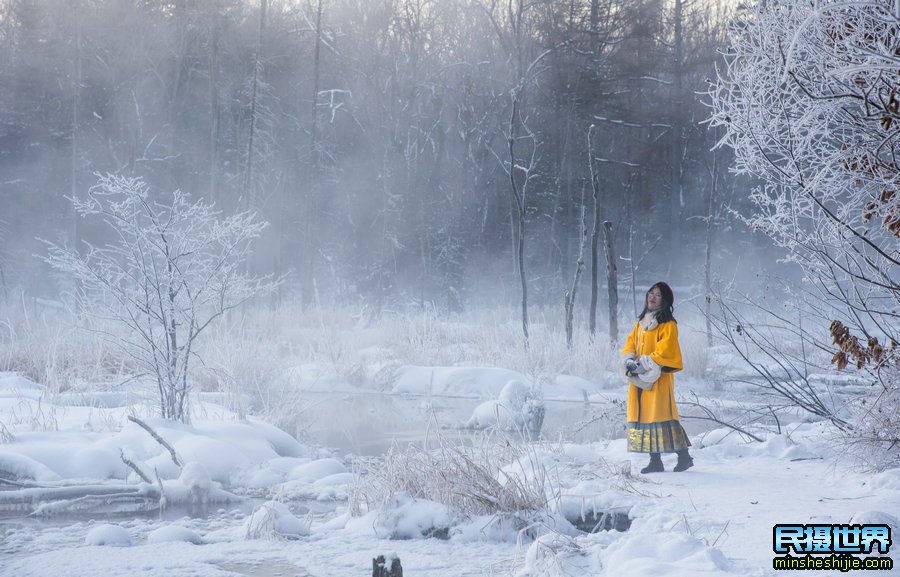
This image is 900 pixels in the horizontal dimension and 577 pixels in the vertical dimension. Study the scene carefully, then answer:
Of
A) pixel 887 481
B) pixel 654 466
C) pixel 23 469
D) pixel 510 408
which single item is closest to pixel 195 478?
pixel 23 469

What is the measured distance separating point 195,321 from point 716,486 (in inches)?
208

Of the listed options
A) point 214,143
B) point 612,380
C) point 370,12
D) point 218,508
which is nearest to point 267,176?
point 214,143

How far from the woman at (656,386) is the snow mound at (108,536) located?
12.3ft

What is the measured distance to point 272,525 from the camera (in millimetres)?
4961

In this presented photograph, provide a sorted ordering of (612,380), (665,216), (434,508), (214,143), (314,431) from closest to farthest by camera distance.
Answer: (434,508), (314,431), (612,380), (214,143), (665,216)

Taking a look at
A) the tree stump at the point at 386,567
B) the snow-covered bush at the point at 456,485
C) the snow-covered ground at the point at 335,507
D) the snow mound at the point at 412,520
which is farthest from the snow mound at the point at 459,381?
the tree stump at the point at 386,567

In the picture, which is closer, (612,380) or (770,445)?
(770,445)

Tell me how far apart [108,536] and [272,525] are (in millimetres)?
972

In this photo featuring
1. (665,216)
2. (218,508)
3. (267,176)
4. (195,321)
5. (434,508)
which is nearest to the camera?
(434,508)

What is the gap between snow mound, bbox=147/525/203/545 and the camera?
491 cm

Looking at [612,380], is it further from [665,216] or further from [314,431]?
[665,216]

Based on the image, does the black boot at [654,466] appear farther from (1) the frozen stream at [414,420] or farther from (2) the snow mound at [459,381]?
(2) the snow mound at [459,381]

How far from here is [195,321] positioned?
8.20 meters

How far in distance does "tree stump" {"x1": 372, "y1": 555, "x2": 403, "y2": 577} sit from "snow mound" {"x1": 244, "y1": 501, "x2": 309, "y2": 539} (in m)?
Answer: 2.10
